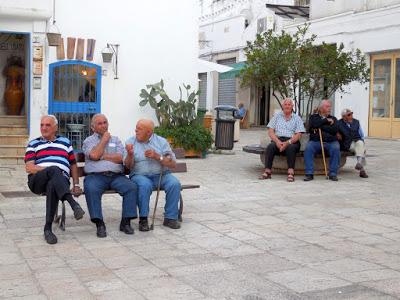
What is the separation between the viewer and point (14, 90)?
14.2m

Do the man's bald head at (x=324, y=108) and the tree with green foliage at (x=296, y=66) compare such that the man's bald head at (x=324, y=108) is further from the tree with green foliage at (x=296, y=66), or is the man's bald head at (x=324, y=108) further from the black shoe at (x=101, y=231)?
the black shoe at (x=101, y=231)

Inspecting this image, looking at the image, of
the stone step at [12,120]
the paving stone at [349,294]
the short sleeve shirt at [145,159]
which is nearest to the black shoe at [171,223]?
the short sleeve shirt at [145,159]

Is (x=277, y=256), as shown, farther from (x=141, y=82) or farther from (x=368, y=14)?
(x=368, y=14)

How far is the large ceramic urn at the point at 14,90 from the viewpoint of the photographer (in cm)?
1415

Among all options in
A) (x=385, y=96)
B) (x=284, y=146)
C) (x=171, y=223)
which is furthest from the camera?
(x=385, y=96)

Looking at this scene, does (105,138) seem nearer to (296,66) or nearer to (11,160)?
(296,66)

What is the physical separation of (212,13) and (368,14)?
42.9 ft

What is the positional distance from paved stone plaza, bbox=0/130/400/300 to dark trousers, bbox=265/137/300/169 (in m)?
1.11

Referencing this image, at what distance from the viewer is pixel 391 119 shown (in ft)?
62.7

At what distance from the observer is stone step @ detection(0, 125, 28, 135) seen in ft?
42.6

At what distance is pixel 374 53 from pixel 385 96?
4.59ft

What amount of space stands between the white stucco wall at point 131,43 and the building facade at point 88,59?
20mm

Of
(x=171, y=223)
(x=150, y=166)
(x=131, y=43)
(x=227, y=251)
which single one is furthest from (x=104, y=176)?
(x=131, y=43)

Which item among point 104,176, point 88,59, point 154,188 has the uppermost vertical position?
point 88,59
